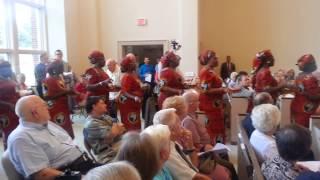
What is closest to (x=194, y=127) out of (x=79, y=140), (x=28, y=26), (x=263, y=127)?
(x=263, y=127)

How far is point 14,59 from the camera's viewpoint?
8055 mm

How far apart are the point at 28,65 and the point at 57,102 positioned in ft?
15.3

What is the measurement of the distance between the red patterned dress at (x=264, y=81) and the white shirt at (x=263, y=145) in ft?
6.36

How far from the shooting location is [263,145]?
8.66 feet

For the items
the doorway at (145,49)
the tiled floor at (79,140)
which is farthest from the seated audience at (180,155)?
the doorway at (145,49)

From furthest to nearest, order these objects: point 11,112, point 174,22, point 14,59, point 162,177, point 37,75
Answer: point 174,22 < point 14,59 < point 37,75 < point 11,112 < point 162,177

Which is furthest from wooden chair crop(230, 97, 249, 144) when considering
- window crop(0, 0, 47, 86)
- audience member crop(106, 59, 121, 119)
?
window crop(0, 0, 47, 86)

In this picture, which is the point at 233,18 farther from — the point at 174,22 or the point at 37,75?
the point at 37,75

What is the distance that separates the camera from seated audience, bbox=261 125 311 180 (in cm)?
197

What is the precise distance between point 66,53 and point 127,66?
5016 millimetres

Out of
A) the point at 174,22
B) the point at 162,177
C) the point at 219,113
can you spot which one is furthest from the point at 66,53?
the point at 162,177

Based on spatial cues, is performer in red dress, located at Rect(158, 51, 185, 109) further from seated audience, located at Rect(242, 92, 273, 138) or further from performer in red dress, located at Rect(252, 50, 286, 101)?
seated audience, located at Rect(242, 92, 273, 138)

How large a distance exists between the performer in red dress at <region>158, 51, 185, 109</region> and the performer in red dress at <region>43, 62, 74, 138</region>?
1.20 meters

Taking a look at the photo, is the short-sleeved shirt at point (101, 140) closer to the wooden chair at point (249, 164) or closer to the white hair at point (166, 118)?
the white hair at point (166, 118)
